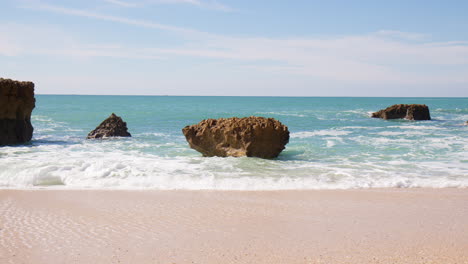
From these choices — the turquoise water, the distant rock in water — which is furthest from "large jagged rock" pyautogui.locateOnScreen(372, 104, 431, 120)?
the distant rock in water

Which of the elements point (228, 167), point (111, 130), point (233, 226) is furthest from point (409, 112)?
point (233, 226)

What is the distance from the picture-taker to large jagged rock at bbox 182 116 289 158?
1122cm

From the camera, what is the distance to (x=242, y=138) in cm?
1126

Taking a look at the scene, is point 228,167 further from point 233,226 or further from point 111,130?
point 111,130

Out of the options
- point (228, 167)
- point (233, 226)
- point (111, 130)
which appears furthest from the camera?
point (111, 130)

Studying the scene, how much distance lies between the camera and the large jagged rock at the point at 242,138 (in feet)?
36.8

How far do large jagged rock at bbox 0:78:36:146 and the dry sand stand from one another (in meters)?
7.59

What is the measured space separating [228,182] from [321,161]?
3.62m

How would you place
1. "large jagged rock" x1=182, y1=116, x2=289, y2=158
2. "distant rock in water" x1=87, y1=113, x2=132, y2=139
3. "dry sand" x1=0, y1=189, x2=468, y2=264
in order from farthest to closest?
"distant rock in water" x1=87, y1=113, x2=132, y2=139 → "large jagged rock" x1=182, y1=116, x2=289, y2=158 → "dry sand" x1=0, y1=189, x2=468, y2=264

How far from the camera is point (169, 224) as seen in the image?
219 inches

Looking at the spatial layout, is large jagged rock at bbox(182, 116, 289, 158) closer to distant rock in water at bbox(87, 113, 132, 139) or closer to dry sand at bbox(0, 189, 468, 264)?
dry sand at bbox(0, 189, 468, 264)

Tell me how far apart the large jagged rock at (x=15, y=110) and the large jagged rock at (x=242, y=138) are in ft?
21.7

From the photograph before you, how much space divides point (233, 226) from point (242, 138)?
5.88 metres

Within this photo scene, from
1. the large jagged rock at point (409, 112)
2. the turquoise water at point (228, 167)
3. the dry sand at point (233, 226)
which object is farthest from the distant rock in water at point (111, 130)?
the large jagged rock at point (409, 112)
